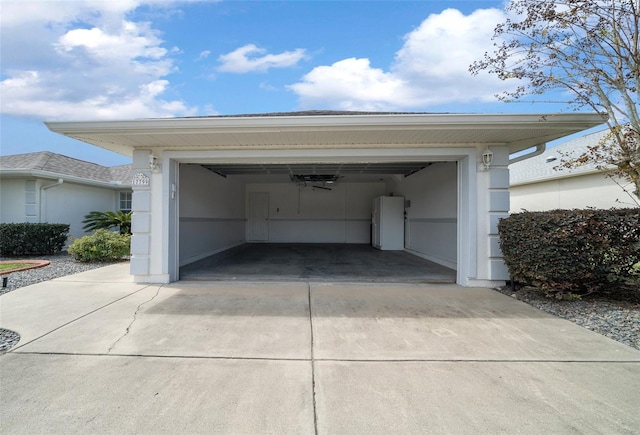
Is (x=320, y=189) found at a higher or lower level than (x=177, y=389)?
higher

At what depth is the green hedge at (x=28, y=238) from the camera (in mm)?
8797

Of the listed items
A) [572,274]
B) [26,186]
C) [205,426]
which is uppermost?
[26,186]

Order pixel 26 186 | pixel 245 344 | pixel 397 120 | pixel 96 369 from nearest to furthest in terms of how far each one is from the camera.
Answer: pixel 96 369, pixel 245 344, pixel 397 120, pixel 26 186

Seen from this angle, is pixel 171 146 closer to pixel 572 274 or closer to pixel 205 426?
pixel 205 426

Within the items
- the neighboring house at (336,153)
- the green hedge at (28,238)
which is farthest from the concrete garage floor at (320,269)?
the green hedge at (28,238)

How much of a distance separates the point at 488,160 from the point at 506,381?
4.08 metres

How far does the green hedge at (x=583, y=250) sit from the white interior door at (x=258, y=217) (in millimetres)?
11493

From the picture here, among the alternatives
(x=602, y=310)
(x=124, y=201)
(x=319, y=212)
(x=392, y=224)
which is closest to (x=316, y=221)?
(x=319, y=212)

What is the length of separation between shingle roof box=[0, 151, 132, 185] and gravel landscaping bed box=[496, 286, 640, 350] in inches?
509

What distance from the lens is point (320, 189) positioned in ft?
48.4

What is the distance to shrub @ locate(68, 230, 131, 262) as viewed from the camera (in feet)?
26.3

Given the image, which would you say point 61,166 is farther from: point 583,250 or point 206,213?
point 583,250

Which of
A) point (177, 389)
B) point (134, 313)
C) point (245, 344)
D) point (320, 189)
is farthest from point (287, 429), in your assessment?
point (320, 189)

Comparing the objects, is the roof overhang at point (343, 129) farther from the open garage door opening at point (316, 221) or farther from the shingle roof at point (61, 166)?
the shingle roof at point (61, 166)
